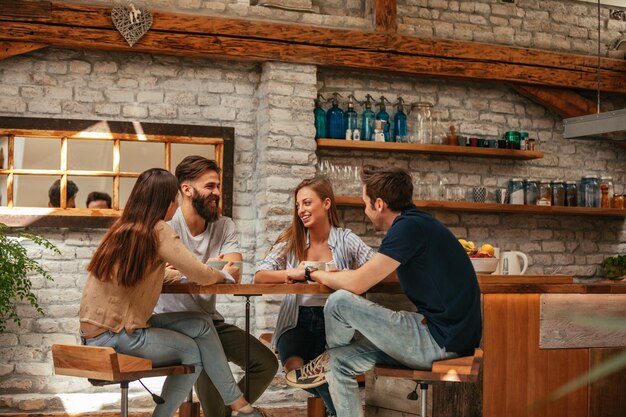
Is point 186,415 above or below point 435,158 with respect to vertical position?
below

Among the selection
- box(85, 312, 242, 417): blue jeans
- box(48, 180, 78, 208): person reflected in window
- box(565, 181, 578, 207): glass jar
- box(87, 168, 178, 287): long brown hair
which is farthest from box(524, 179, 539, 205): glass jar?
box(87, 168, 178, 287): long brown hair

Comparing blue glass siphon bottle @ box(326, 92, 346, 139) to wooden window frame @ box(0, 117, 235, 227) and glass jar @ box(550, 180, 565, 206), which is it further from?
glass jar @ box(550, 180, 565, 206)

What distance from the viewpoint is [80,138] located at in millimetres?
5867

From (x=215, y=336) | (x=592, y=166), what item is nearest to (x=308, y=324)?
(x=215, y=336)

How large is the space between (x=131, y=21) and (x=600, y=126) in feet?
10.9

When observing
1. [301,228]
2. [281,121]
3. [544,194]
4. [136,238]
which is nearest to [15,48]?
[281,121]

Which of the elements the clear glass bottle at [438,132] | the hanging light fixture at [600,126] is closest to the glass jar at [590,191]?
the clear glass bottle at [438,132]

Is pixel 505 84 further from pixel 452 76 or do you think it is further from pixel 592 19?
pixel 592 19

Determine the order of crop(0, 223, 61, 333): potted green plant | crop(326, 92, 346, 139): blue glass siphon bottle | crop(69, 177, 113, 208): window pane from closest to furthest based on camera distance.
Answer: crop(0, 223, 61, 333): potted green plant
crop(69, 177, 113, 208): window pane
crop(326, 92, 346, 139): blue glass siphon bottle

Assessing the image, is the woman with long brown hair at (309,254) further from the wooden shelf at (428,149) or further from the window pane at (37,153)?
the window pane at (37,153)

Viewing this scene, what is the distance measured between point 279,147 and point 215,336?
3.10m

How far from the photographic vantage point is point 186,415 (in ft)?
11.7

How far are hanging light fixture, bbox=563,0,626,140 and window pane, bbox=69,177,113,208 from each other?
329 centimetres

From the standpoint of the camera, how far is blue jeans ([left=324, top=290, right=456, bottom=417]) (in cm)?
290
